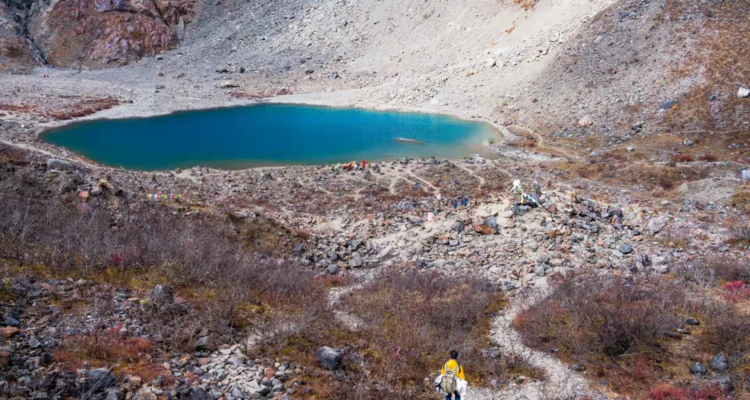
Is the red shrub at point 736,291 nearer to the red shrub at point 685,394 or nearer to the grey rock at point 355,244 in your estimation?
the red shrub at point 685,394

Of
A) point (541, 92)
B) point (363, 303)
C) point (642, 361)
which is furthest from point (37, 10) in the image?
point (642, 361)

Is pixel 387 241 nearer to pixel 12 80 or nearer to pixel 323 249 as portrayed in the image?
pixel 323 249

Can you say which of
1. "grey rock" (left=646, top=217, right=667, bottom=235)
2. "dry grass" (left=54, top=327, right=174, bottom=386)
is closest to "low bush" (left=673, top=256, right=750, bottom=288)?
"grey rock" (left=646, top=217, right=667, bottom=235)

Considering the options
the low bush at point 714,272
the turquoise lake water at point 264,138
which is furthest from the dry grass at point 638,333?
the turquoise lake water at point 264,138

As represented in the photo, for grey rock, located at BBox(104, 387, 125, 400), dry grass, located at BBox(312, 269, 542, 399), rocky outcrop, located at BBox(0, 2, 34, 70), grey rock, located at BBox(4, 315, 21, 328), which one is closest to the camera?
grey rock, located at BBox(104, 387, 125, 400)

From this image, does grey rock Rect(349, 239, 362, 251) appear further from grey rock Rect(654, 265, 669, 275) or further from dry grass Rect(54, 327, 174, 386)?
dry grass Rect(54, 327, 174, 386)
